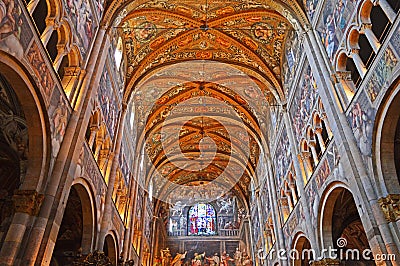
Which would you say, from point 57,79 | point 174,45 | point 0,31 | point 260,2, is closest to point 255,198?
point 174,45

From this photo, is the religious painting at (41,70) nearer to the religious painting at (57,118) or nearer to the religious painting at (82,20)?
the religious painting at (57,118)

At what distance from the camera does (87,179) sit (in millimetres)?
10719

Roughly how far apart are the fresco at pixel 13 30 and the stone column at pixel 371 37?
7600mm

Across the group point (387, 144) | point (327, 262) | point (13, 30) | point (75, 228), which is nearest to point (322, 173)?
point (327, 262)

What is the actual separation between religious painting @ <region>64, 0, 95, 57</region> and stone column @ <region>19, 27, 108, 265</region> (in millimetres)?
756

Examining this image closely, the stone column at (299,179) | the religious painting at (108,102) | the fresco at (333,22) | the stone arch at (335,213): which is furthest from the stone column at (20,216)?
the fresco at (333,22)

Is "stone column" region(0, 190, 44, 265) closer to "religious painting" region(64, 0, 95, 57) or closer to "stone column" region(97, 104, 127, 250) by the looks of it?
"stone column" region(97, 104, 127, 250)

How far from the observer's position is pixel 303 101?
14.0 m

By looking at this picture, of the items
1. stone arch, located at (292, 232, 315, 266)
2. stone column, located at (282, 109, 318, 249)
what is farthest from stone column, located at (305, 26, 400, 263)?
stone arch, located at (292, 232, 315, 266)

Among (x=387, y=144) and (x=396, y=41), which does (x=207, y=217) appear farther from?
(x=396, y=41)

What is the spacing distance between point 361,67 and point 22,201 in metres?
8.56

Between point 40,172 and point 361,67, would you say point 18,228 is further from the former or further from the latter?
point 361,67

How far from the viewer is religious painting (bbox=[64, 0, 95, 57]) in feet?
32.9

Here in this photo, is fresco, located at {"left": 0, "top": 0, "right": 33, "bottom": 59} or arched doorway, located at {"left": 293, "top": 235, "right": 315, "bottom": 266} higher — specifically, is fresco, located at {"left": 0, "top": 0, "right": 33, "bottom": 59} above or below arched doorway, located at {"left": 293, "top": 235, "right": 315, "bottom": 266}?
above
